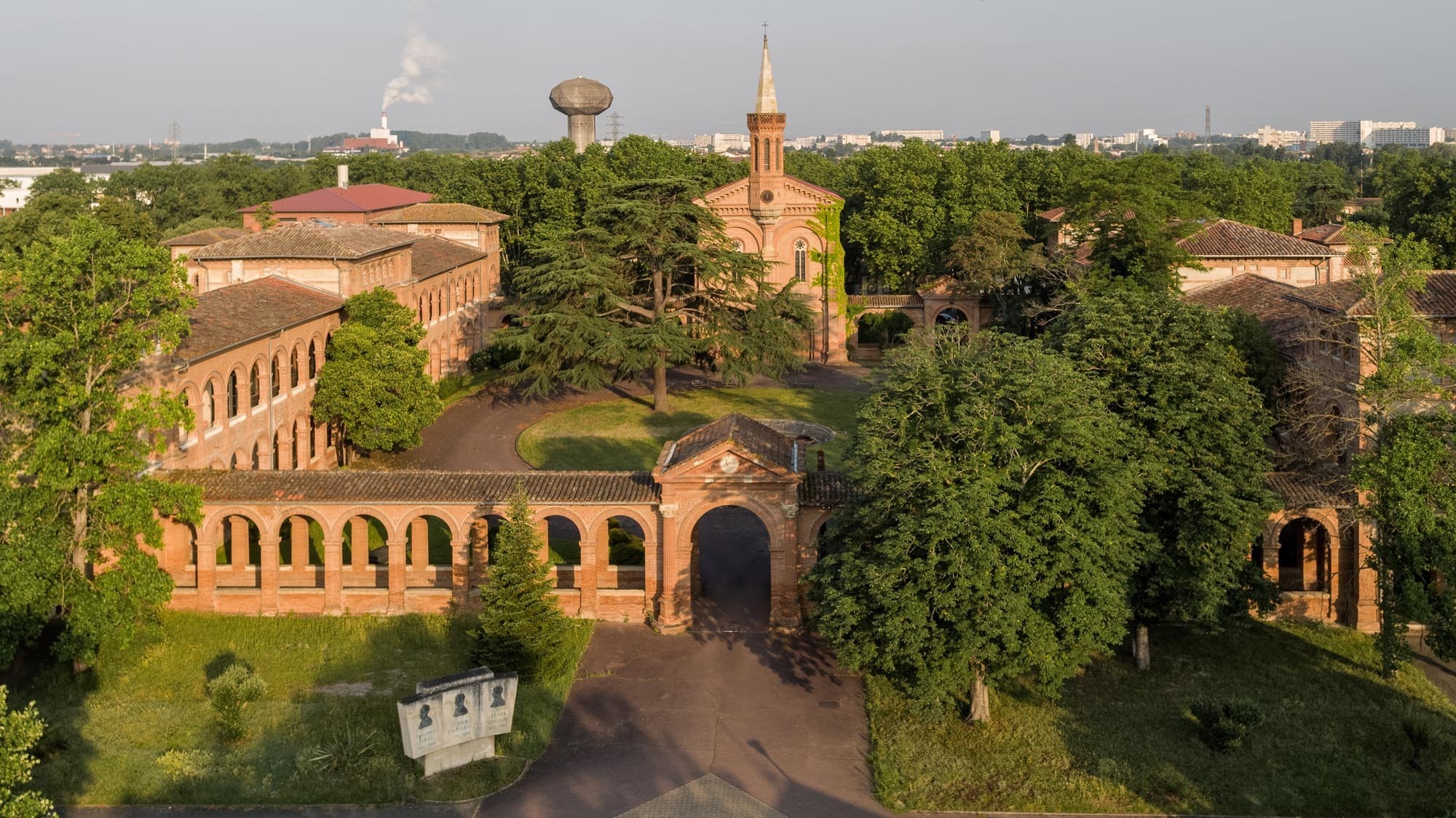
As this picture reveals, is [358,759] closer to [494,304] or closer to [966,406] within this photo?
[966,406]

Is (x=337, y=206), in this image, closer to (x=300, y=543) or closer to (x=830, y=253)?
(x=830, y=253)

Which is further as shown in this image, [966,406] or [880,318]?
[880,318]

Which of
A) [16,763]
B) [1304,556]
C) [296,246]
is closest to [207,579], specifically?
[16,763]

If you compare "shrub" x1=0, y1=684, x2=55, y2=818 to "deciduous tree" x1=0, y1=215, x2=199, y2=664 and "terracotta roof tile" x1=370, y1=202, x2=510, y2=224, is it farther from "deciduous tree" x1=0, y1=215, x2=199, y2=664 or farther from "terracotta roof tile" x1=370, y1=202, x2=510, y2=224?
"terracotta roof tile" x1=370, y1=202, x2=510, y2=224

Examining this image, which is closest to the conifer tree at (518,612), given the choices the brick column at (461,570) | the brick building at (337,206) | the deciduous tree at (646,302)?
the brick column at (461,570)

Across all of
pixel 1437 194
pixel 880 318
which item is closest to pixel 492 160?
pixel 880 318

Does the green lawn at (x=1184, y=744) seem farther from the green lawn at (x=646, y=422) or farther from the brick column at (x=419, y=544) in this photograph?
the green lawn at (x=646, y=422)
